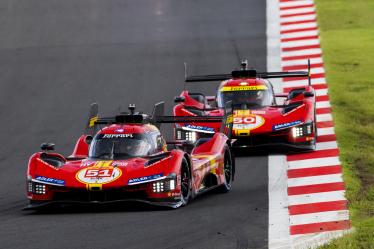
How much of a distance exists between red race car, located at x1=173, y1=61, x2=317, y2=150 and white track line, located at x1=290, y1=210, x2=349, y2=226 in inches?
268

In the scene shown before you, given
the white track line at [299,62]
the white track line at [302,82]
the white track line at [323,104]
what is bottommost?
the white track line at [323,104]

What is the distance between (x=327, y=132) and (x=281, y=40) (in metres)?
10.9

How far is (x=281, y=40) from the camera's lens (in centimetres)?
3606

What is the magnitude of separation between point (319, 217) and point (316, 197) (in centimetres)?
195

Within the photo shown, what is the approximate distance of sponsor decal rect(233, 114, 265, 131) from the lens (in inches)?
928

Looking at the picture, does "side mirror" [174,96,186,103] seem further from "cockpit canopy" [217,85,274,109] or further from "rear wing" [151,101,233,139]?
"rear wing" [151,101,233,139]

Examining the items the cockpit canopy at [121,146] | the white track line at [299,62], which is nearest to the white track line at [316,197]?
the cockpit canopy at [121,146]

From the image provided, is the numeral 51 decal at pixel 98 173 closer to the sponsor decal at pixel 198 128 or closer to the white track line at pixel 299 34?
the sponsor decal at pixel 198 128

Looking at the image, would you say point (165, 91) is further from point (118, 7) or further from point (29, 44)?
point (118, 7)

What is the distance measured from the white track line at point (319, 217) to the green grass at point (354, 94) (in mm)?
142

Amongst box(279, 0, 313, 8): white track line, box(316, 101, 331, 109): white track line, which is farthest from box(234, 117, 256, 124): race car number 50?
box(279, 0, 313, 8): white track line

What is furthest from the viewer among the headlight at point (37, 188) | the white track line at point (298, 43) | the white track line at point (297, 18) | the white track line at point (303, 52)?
the white track line at point (297, 18)

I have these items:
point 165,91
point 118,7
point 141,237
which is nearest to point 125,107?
point 165,91

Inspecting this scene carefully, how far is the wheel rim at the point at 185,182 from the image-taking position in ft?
58.7
